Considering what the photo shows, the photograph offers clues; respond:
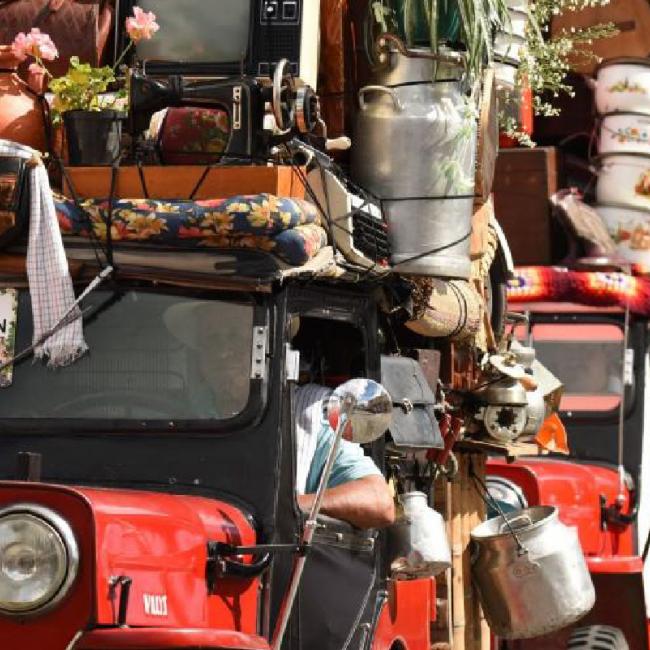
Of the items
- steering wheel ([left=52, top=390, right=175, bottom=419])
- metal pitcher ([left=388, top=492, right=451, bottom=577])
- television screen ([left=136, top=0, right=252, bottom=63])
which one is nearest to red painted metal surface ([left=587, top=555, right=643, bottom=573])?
metal pitcher ([left=388, top=492, right=451, bottom=577])

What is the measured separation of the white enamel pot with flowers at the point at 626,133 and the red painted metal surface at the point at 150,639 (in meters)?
8.29

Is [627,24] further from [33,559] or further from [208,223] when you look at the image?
[33,559]

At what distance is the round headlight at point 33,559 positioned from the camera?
15.7ft

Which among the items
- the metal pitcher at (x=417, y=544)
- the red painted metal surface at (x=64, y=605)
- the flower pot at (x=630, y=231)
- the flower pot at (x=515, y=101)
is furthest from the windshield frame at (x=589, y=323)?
the red painted metal surface at (x=64, y=605)

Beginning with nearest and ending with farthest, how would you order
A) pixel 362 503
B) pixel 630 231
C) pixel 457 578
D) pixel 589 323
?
1. pixel 362 503
2. pixel 457 578
3. pixel 589 323
4. pixel 630 231

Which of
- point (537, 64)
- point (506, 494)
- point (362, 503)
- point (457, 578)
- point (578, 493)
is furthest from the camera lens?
point (578, 493)

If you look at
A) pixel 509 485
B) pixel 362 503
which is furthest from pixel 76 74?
pixel 509 485

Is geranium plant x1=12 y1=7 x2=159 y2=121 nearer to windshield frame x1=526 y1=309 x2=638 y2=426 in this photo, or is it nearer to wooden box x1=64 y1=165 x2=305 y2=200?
wooden box x1=64 y1=165 x2=305 y2=200

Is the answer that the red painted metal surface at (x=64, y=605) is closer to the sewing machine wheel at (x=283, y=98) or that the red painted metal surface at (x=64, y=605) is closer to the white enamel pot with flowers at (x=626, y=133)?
the sewing machine wheel at (x=283, y=98)

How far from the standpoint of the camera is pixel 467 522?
831 cm

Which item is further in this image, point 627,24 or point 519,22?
point 627,24

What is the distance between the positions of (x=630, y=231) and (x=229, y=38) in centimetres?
607

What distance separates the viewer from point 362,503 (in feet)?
19.9

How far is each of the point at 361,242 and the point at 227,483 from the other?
3.41 feet
